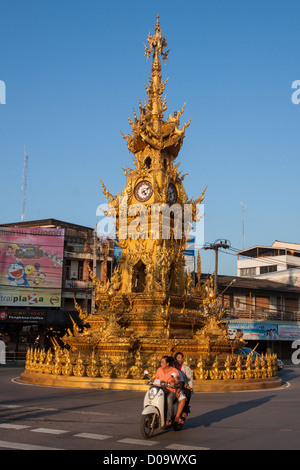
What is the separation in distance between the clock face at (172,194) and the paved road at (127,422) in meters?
10.7

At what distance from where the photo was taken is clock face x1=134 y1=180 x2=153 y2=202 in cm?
2439

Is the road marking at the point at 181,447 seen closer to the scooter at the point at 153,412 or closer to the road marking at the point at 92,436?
the scooter at the point at 153,412

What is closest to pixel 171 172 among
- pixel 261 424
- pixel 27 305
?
pixel 261 424

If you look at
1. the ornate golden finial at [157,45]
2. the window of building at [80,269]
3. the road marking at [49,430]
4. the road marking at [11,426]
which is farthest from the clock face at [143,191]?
the window of building at [80,269]

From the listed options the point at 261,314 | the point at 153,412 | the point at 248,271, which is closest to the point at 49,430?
the point at 153,412

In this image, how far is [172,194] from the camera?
2509 cm

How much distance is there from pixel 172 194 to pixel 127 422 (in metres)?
15.3

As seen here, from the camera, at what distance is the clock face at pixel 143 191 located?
80.0ft

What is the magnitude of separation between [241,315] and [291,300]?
11.2m

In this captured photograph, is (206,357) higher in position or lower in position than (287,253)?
lower

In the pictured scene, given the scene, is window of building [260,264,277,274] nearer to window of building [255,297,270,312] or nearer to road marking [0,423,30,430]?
window of building [255,297,270,312]

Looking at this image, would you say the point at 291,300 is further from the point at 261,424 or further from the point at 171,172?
the point at 261,424

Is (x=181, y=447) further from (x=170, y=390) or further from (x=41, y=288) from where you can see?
(x=41, y=288)

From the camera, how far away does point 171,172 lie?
2506 centimetres
